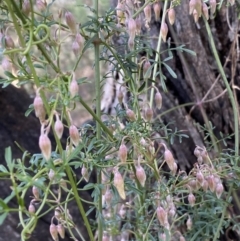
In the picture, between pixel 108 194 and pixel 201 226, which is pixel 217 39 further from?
pixel 108 194

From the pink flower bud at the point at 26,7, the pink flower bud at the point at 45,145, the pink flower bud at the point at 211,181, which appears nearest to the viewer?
the pink flower bud at the point at 45,145

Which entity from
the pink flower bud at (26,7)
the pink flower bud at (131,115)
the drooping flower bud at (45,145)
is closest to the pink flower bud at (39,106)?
the drooping flower bud at (45,145)

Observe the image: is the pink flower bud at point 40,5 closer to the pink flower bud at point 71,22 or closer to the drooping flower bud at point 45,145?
the pink flower bud at point 71,22

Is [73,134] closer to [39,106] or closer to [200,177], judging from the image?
[39,106]

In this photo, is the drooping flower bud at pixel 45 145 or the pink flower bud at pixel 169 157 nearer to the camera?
the drooping flower bud at pixel 45 145

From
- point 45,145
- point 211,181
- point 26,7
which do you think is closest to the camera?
point 45,145

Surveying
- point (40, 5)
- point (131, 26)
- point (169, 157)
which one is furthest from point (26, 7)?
point (169, 157)

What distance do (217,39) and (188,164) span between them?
0.43m

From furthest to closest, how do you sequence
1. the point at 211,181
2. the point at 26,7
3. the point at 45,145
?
the point at 211,181
the point at 26,7
the point at 45,145

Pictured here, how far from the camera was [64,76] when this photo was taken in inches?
26.7

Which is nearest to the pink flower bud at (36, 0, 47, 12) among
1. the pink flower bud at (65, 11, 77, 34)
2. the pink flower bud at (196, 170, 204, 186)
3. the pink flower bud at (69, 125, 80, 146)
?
the pink flower bud at (65, 11, 77, 34)

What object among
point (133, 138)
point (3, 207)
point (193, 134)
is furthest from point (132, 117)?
point (193, 134)

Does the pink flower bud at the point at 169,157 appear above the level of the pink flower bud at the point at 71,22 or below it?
below

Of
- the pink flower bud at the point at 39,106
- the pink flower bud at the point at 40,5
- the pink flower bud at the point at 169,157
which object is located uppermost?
the pink flower bud at the point at 40,5
